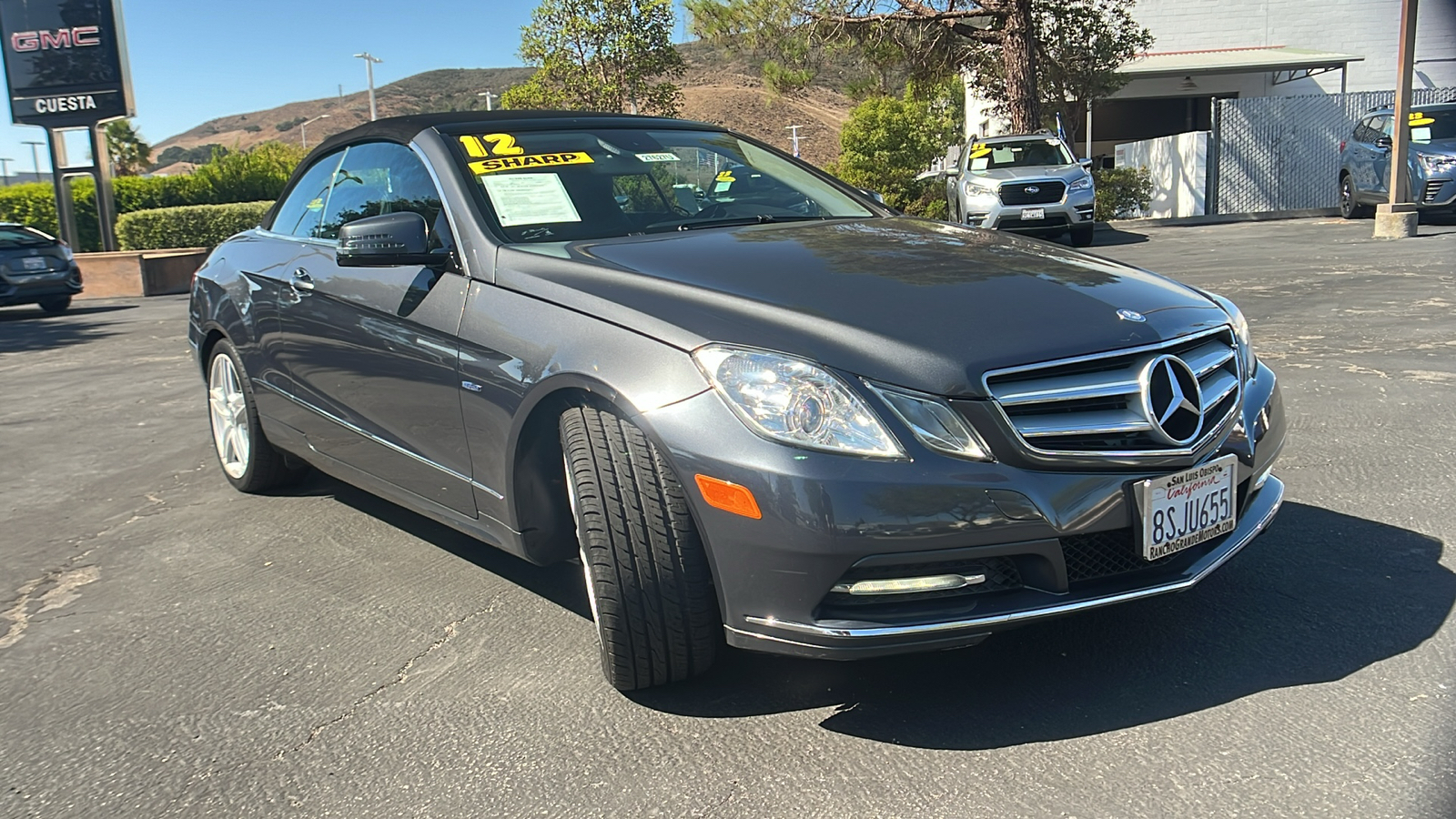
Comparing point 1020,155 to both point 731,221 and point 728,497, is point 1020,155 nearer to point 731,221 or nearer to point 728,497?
point 731,221

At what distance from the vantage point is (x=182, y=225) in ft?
86.9

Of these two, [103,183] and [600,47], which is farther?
[600,47]

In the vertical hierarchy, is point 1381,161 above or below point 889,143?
below

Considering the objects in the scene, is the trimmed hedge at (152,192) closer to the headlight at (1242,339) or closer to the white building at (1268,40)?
the white building at (1268,40)

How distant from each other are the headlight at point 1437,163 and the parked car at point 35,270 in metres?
18.6

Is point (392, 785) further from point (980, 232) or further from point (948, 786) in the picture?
point (980, 232)

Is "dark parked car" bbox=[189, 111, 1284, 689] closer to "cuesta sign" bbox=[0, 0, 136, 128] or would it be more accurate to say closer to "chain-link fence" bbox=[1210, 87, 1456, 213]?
"chain-link fence" bbox=[1210, 87, 1456, 213]

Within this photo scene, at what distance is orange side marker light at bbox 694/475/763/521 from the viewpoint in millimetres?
2518

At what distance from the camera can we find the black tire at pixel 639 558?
2695 millimetres

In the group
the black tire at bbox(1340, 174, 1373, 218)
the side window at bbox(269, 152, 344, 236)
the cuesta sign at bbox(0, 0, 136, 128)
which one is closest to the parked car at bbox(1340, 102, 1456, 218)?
the black tire at bbox(1340, 174, 1373, 218)

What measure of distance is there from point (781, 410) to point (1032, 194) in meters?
14.2

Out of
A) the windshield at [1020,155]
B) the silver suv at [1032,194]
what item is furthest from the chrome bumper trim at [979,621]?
the windshield at [1020,155]

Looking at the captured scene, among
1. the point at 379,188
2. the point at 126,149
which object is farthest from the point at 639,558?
the point at 126,149

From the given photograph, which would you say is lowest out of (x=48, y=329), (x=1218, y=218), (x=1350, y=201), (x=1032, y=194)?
(x=48, y=329)
